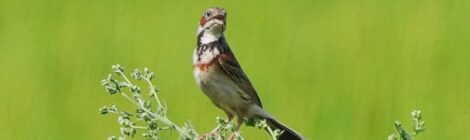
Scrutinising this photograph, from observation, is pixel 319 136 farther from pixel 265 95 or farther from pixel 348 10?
pixel 348 10

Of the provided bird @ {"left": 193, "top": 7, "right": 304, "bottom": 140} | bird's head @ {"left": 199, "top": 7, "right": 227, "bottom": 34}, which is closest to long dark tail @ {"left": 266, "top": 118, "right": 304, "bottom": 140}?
bird @ {"left": 193, "top": 7, "right": 304, "bottom": 140}

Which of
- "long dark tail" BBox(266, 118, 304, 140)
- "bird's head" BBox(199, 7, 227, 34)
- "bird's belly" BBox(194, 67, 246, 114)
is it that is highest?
"bird's head" BBox(199, 7, 227, 34)

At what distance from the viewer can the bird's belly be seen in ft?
11.3

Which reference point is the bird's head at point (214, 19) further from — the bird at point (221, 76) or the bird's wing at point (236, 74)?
the bird's wing at point (236, 74)

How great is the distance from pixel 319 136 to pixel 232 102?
8.39 feet

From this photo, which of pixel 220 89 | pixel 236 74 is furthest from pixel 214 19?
pixel 236 74

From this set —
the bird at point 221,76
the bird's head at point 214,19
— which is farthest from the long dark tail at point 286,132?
the bird's head at point 214,19

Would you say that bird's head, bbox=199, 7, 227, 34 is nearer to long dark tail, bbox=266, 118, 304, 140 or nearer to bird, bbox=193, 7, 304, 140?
bird, bbox=193, 7, 304, 140

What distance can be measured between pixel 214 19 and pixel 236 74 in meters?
0.30

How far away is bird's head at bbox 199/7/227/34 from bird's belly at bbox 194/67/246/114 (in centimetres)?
9

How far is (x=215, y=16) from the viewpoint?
3365mm

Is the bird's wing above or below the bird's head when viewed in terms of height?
below

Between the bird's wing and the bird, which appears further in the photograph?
the bird's wing

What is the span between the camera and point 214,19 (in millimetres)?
3369
